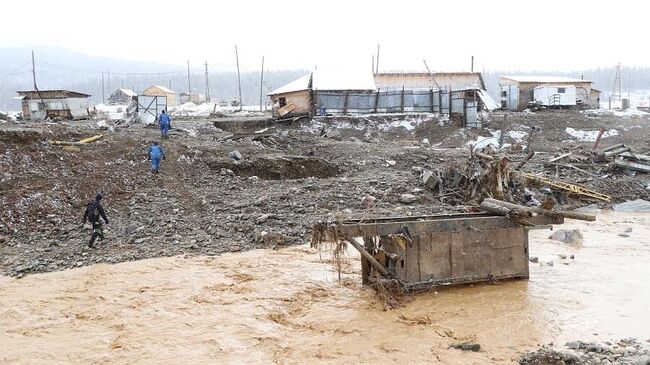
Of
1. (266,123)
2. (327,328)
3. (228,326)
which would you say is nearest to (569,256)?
(327,328)

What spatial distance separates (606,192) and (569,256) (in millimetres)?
6508

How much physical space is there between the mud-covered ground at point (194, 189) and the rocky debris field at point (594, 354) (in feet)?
11.8

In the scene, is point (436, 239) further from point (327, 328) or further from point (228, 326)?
point (228, 326)

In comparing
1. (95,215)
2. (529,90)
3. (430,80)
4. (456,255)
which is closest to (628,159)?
(456,255)

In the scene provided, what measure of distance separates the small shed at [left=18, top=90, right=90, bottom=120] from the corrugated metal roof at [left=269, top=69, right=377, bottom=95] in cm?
1117

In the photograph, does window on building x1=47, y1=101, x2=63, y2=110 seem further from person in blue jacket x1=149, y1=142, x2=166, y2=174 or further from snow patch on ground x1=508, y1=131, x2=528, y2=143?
snow patch on ground x1=508, y1=131, x2=528, y2=143

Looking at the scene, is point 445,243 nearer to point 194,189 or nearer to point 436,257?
point 436,257

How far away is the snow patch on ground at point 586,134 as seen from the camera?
28006 mm

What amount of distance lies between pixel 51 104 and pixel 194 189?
18671 millimetres

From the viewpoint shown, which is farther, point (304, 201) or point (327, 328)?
point (304, 201)

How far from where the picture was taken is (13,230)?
40.3ft

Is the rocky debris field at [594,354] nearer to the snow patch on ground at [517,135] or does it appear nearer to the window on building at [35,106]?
the snow patch on ground at [517,135]

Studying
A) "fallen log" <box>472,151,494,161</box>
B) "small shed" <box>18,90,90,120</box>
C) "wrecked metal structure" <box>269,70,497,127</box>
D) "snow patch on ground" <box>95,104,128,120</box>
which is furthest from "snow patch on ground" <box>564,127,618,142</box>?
"small shed" <box>18,90,90,120</box>

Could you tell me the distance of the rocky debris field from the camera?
20.0 feet
